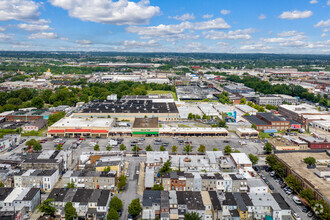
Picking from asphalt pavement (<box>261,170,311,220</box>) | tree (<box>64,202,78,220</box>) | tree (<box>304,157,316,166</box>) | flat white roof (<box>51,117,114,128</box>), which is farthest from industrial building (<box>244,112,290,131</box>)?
tree (<box>64,202,78,220</box>)

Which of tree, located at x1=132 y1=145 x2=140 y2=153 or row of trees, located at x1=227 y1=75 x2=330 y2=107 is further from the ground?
row of trees, located at x1=227 y1=75 x2=330 y2=107

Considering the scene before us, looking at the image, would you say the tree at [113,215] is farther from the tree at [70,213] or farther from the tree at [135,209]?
→ the tree at [70,213]

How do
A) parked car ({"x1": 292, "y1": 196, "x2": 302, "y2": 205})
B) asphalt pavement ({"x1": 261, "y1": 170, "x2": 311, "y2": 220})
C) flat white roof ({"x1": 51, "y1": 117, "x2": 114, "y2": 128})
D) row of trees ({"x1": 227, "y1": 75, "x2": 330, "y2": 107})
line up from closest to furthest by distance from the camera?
asphalt pavement ({"x1": 261, "y1": 170, "x2": 311, "y2": 220})
parked car ({"x1": 292, "y1": 196, "x2": 302, "y2": 205})
flat white roof ({"x1": 51, "y1": 117, "x2": 114, "y2": 128})
row of trees ({"x1": 227, "y1": 75, "x2": 330, "y2": 107})

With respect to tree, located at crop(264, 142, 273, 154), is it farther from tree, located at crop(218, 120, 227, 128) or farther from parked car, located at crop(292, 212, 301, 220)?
parked car, located at crop(292, 212, 301, 220)

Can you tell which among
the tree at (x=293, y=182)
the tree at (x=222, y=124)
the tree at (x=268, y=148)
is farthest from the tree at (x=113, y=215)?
the tree at (x=222, y=124)

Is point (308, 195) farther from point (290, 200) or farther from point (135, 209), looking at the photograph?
point (135, 209)

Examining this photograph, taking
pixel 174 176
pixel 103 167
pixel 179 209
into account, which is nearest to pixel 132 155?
pixel 103 167

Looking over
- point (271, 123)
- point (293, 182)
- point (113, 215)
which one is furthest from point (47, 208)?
point (271, 123)

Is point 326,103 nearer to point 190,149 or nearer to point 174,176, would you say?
point 190,149
